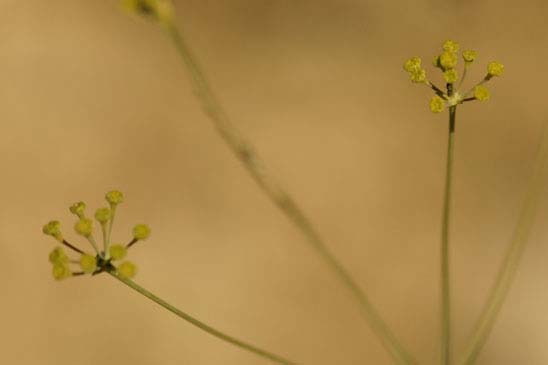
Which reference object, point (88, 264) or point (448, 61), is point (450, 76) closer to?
point (448, 61)

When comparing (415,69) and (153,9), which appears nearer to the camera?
(153,9)

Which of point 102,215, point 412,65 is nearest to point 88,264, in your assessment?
point 102,215

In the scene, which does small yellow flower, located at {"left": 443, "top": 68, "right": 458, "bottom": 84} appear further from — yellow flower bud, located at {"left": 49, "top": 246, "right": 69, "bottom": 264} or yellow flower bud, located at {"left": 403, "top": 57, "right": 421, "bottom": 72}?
yellow flower bud, located at {"left": 49, "top": 246, "right": 69, "bottom": 264}

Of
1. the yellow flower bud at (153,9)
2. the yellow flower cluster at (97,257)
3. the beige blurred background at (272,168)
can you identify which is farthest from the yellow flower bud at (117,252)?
the beige blurred background at (272,168)

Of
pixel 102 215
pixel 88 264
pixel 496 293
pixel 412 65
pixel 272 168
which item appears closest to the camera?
pixel 88 264

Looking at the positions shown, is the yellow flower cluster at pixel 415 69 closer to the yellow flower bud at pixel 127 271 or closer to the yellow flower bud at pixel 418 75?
the yellow flower bud at pixel 418 75

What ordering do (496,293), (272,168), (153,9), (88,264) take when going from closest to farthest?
(153,9), (88,264), (496,293), (272,168)

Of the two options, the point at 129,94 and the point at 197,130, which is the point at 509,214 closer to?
the point at 197,130

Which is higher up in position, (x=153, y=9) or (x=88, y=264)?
(x=153, y=9)

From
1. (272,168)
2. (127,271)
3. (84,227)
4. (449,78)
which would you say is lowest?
(127,271)
